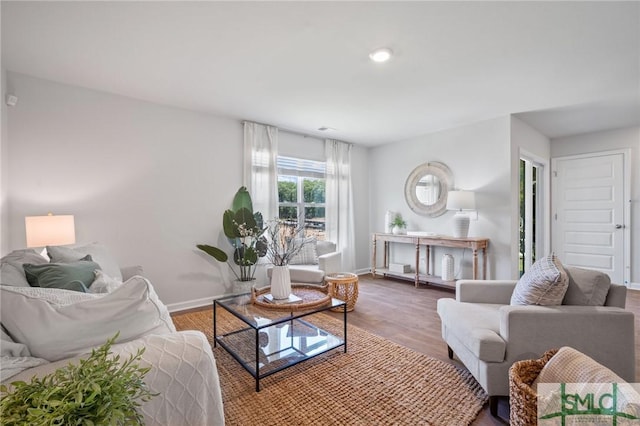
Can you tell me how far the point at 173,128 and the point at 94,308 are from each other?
2.89 meters

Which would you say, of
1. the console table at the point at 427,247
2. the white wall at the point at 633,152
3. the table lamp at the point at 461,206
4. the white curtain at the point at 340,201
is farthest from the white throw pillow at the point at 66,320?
the white wall at the point at 633,152

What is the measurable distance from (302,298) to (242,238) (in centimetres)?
162

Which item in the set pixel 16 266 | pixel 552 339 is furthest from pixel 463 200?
pixel 16 266

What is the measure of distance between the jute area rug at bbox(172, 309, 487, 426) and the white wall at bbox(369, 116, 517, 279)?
2.32 m

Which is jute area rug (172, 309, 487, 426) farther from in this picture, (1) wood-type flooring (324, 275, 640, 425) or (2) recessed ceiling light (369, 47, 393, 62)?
(2) recessed ceiling light (369, 47, 393, 62)

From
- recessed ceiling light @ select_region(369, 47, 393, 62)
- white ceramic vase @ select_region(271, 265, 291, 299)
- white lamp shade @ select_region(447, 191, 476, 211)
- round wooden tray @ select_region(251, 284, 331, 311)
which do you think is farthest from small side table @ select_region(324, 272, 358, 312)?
recessed ceiling light @ select_region(369, 47, 393, 62)

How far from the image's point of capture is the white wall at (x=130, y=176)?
2686 millimetres

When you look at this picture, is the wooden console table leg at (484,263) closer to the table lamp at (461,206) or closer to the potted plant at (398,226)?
the table lamp at (461,206)

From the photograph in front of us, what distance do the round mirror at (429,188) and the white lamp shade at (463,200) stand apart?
1.45ft

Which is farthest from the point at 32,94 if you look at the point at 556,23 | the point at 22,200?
the point at 556,23

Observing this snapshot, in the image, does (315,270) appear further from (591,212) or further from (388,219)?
(591,212)

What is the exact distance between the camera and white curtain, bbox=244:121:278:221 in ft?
13.3

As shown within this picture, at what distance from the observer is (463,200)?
396 cm

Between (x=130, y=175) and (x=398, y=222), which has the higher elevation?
(x=130, y=175)
